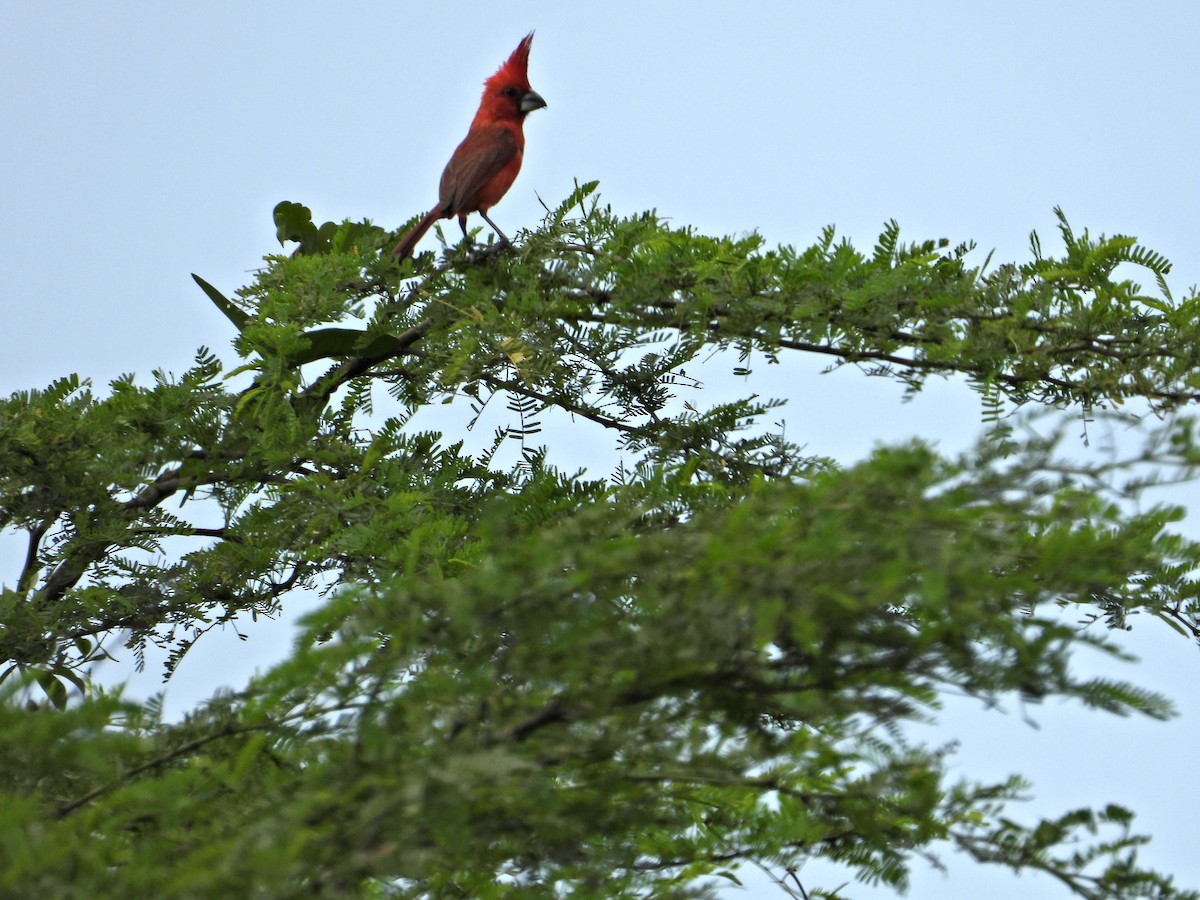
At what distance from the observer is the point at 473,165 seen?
4.01m

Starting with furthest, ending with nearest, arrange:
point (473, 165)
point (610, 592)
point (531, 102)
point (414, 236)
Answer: point (531, 102) < point (473, 165) < point (414, 236) < point (610, 592)

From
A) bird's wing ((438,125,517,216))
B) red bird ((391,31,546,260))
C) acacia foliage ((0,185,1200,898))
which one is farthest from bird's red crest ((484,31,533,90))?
acacia foliage ((0,185,1200,898))

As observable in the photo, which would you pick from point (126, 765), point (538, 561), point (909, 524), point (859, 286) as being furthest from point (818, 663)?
point (859, 286)

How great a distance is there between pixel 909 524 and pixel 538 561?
407mm

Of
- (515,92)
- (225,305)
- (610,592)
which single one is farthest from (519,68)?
(610,592)

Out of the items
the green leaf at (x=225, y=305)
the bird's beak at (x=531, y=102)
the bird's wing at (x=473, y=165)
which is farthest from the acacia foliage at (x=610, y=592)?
the bird's beak at (x=531, y=102)

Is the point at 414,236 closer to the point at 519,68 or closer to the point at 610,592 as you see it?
the point at 519,68

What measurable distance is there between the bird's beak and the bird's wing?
253mm

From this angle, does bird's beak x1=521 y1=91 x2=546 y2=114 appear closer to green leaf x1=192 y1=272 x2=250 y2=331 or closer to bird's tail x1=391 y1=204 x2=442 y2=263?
bird's tail x1=391 y1=204 x2=442 y2=263

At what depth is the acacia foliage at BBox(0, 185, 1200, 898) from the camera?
1402mm

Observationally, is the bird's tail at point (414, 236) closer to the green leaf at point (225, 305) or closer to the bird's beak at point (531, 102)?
the green leaf at point (225, 305)

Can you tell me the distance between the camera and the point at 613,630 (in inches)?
58.5

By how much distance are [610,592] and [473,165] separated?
Result: 2677mm

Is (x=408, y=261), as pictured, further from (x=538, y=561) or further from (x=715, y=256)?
(x=538, y=561)
